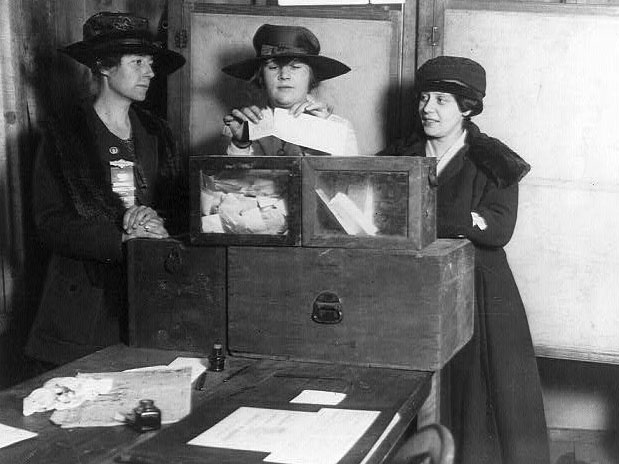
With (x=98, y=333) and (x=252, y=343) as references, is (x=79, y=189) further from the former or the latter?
(x=252, y=343)

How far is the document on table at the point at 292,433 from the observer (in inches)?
61.3

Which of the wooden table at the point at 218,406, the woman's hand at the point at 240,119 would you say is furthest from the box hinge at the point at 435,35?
the wooden table at the point at 218,406

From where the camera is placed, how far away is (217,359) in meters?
2.18

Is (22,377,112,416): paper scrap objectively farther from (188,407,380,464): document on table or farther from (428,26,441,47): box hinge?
(428,26,441,47): box hinge

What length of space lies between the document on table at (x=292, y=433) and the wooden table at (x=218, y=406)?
0.08ft

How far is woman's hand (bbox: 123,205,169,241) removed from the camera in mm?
2467

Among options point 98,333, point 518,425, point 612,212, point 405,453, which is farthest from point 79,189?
point 612,212

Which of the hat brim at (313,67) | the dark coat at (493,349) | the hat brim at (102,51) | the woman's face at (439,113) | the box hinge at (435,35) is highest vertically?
the box hinge at (435,35)

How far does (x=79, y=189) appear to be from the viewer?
2805mm

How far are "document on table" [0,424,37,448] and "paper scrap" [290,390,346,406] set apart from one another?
0.58 m

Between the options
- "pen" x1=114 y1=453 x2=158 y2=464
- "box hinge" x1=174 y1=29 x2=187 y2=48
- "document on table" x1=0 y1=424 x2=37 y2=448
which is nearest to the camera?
"pen" x1=114 y1=453 x2=158 y2=464

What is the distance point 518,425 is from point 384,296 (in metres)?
1.18

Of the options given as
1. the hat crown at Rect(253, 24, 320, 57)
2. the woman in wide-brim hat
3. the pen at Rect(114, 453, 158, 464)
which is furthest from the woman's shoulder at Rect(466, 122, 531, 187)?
the pen at Rect(114, 453, 158, 464)

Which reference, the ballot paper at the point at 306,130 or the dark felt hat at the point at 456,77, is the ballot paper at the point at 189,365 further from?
the dark felt hat at the point at 456,77
